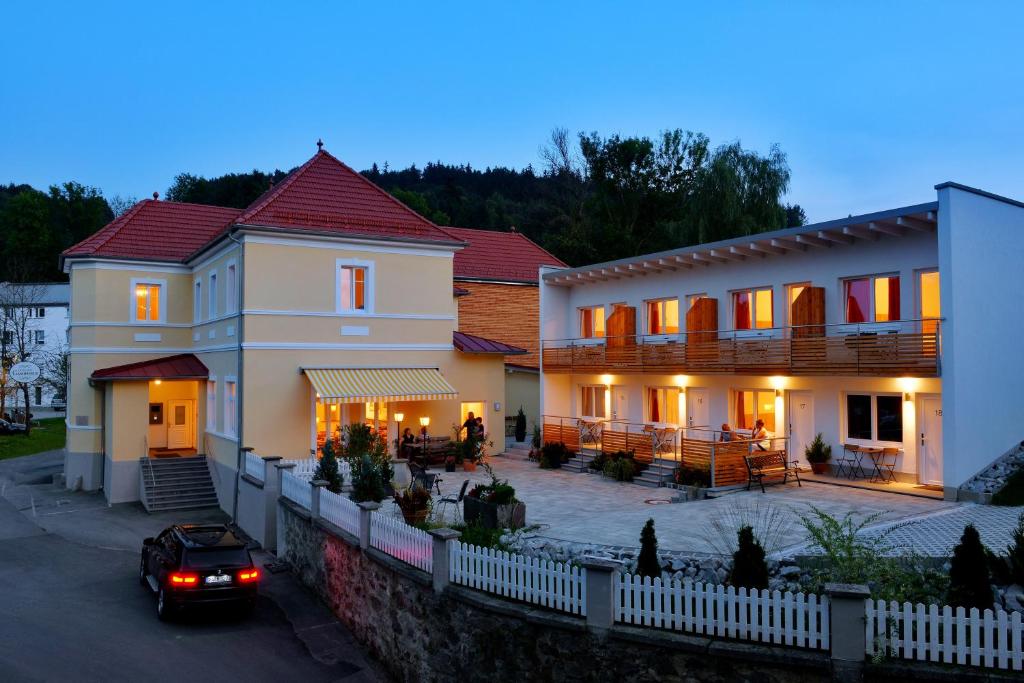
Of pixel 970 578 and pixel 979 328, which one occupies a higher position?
pixel 979 328

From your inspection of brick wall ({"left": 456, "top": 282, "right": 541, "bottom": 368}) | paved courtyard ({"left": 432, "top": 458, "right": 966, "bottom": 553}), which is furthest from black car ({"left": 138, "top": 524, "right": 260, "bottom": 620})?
brick wall ({"left": 456, "top": 282, "right": 541, "bottom": 368})

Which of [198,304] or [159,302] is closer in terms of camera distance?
[198,304]

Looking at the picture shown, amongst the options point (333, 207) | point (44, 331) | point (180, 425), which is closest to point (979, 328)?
point (333, 207)

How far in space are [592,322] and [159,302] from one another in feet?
54.3

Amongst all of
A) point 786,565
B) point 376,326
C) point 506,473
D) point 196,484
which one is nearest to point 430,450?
point 506,473

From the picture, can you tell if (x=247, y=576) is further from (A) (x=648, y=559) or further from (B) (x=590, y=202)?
(B) (x=590, y=202)

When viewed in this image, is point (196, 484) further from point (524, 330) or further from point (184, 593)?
point (524, 330)

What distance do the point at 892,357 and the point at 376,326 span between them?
15164 mm

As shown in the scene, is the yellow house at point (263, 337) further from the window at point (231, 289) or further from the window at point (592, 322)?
the window at point (592, 322)

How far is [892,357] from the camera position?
55.8 ft

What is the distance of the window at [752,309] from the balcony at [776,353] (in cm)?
39

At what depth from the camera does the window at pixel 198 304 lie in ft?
90.1

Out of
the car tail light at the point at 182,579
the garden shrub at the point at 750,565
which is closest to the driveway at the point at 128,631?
the car tail light at the point at 182,579

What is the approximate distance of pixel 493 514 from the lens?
1380cm
